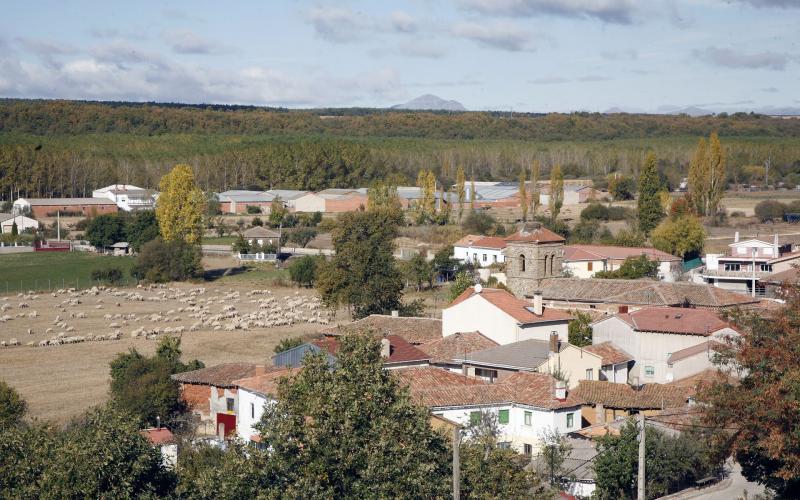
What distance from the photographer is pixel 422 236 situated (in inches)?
3009

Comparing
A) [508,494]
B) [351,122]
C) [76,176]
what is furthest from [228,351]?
[351,122]

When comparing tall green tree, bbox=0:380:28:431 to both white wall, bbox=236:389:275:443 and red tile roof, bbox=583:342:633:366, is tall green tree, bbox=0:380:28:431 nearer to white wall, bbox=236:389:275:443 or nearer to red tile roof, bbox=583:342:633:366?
white wall, bbox=236:389:275:443

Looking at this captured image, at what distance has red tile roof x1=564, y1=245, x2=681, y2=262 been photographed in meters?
50.7

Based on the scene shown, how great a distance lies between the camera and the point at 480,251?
192ft

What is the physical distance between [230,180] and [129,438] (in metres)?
103

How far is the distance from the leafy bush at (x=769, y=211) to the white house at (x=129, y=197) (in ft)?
150

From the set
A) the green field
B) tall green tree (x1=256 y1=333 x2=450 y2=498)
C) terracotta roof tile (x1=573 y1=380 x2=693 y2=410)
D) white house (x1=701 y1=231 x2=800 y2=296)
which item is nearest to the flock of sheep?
the green field

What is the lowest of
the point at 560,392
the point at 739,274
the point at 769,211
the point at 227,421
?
the point at 227,421

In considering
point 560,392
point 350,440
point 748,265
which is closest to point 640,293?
point 748,265

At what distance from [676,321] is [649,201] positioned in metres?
34.9

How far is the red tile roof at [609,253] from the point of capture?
5069 centimetres

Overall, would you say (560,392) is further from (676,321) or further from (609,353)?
(676,321)

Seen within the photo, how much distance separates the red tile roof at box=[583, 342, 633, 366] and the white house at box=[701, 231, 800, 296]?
45.9 ft

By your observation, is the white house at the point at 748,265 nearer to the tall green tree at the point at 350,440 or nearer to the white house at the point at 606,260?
the white house at the point at 606,260
